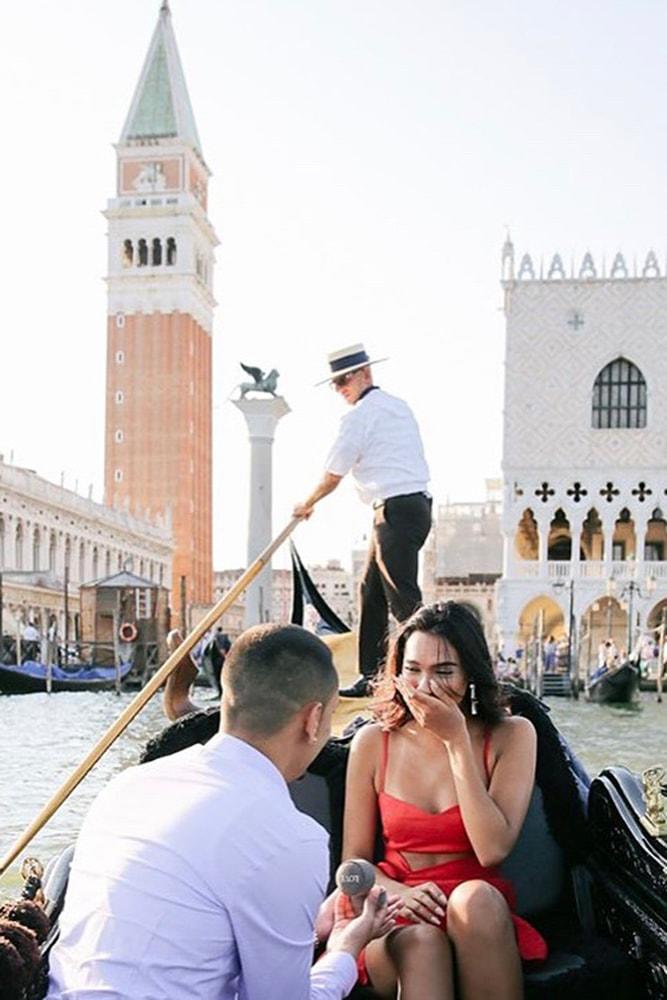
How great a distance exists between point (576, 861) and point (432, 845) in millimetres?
230

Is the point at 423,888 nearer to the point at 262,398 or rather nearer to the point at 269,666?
the point at 269,666

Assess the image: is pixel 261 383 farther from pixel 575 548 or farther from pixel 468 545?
pixel 468 545

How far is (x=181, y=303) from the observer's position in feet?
100

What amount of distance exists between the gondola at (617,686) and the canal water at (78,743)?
17 centimetres

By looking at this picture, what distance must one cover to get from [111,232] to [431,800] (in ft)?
105

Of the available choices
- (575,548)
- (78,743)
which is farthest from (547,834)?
(575,548)

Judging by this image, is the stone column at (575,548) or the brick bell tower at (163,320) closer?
the stone column at (575,548)

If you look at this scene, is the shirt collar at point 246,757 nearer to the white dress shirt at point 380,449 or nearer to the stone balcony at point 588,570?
the white dress shirt at point 380,449

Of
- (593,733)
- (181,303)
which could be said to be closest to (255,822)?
(593,733)

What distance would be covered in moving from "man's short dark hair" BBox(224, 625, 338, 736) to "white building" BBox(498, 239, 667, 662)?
16.7m

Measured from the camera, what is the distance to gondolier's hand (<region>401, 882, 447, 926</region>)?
1.22 meters

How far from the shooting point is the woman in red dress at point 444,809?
117 cm

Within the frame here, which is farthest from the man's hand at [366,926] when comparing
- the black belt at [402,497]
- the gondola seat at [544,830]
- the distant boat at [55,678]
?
the distant boat at [55,678]

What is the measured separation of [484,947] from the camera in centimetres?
117
